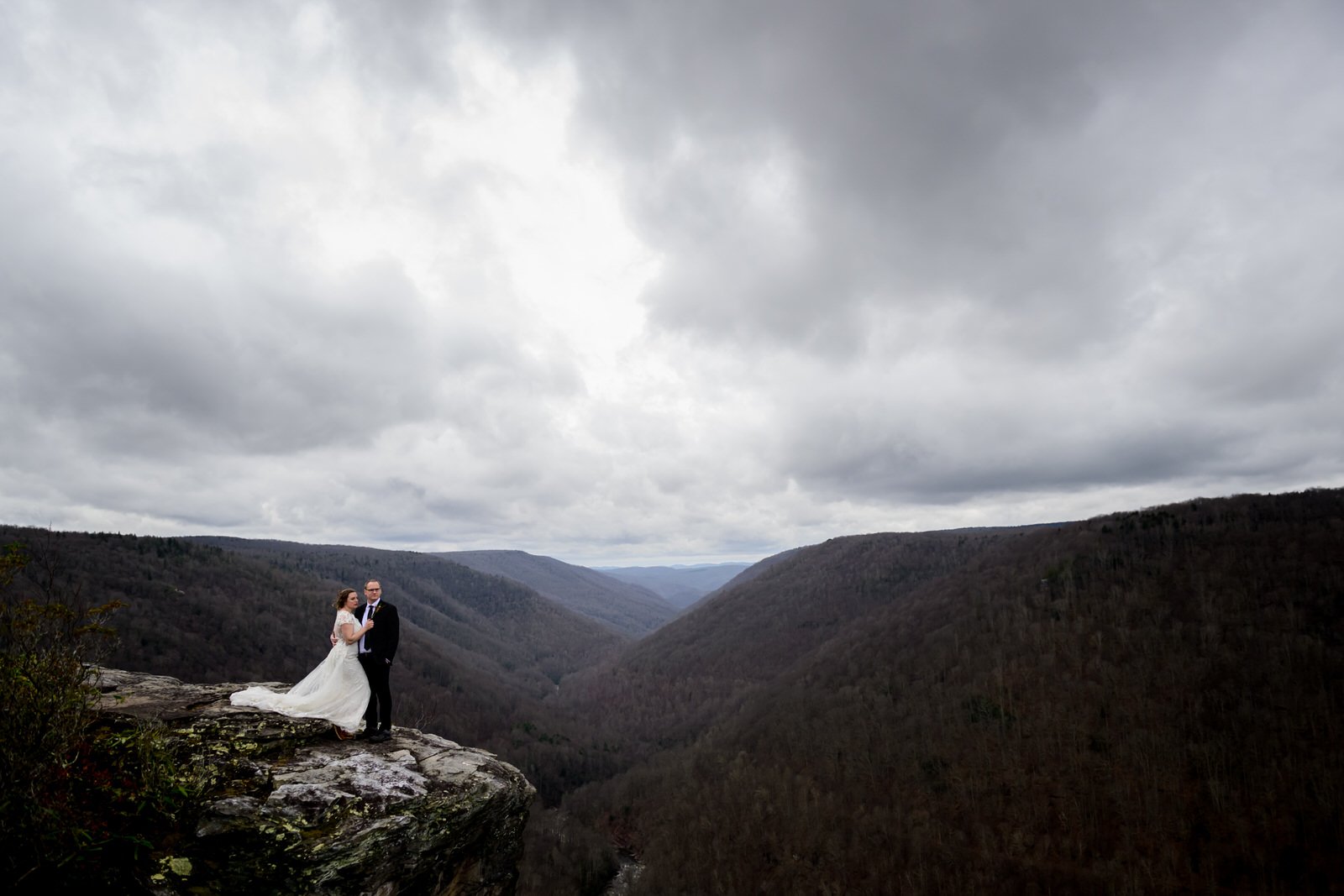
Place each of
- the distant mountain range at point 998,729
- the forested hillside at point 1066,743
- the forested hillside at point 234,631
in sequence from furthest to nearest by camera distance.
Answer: the forested hillside at point 234,631 < the distant mountain range at point 998,729 < the forested hillside at point 1066,743

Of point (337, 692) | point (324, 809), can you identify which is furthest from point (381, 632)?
point (324, 809)

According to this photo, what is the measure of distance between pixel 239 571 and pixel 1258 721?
212m

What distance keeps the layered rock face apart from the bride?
454 millimetres

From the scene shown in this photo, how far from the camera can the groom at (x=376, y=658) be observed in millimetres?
12484

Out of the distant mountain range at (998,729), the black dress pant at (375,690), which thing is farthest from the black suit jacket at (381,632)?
the distant mountain range at (998,729)

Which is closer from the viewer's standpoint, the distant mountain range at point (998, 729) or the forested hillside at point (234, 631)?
the distant mountain range at point (998, 729)

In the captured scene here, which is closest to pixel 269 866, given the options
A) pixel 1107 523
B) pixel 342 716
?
pixel 342 716

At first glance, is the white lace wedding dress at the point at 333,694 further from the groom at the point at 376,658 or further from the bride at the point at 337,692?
the groom at the point at 376,658

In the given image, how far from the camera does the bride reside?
12.0 m

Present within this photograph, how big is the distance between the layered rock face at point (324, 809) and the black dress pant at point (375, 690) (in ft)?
1.94

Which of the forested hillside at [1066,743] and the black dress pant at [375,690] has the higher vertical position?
the black dress pant at [375,690]

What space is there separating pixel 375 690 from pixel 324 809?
3.91 m

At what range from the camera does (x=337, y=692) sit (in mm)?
12438

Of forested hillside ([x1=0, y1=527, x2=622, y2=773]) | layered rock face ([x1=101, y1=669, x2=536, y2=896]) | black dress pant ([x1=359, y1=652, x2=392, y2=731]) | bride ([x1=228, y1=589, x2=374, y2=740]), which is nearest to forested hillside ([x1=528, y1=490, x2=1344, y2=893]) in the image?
forested hillside ([x1=0, y1=527, x2=622, y2=773])
